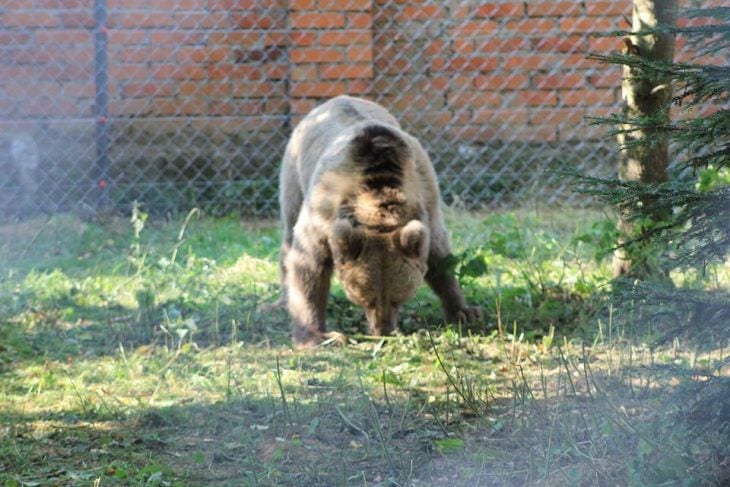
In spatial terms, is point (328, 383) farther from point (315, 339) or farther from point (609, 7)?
point (609, 7)

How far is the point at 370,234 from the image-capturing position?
5.82 meters

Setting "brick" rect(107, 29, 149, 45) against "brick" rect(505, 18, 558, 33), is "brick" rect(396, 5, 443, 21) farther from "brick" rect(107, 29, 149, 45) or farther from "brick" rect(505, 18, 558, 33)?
"brick" rect(107, 29, 149, 45)

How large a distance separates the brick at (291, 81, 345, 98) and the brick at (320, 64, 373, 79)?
0.20 ft

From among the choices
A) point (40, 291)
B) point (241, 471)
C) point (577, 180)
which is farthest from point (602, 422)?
point (40, 291)

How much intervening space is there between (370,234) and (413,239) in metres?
0.24

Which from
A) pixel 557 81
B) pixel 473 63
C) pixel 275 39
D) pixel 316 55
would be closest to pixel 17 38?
pixel 275 39

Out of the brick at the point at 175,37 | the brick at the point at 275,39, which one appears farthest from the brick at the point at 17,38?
the brick at the point at 275,39

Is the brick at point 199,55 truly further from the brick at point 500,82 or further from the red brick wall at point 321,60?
the brick at point 500,82

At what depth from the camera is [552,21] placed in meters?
9.72

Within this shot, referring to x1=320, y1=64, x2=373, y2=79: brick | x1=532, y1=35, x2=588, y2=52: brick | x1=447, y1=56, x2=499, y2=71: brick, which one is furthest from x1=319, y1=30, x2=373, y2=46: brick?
x1=532, y1=35, x2=588, y2=52: brick

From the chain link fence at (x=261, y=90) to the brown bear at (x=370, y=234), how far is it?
10.4ft

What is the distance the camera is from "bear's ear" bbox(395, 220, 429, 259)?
5734 mm

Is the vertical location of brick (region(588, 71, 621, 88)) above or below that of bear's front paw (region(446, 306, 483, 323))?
above

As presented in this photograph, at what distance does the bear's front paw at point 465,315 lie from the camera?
6321 mm
